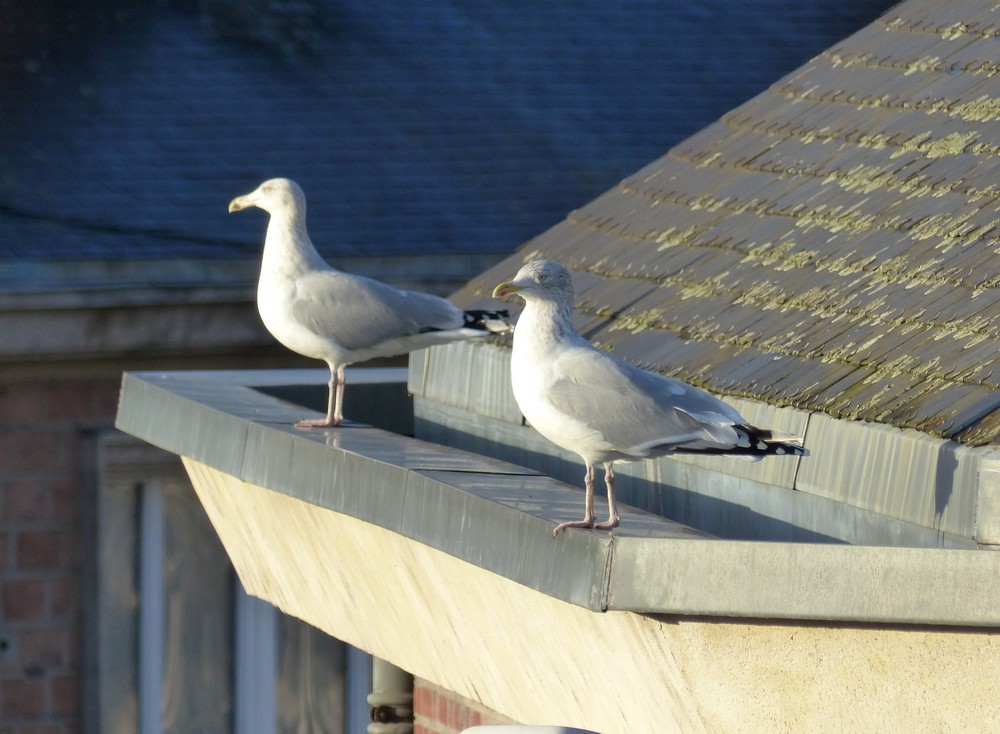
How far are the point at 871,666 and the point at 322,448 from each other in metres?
2.09

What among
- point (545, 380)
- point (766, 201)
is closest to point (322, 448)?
point (545, 380)

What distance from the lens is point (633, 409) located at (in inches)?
200

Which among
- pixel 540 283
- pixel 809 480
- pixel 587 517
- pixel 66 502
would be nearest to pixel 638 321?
pixel 809 480

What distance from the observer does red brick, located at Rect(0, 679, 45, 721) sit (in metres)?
11.2

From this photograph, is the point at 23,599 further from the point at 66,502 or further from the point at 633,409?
the point at 633,409

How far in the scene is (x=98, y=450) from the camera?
446 inches

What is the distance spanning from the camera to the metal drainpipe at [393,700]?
8.18 m

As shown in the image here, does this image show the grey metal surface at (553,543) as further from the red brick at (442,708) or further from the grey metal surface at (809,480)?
the red brick at (442,708)

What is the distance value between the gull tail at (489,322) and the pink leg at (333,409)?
0.49 meters

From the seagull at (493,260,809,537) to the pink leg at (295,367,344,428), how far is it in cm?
159

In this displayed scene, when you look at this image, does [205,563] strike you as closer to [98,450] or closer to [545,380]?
[98,450]

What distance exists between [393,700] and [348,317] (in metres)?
1.91

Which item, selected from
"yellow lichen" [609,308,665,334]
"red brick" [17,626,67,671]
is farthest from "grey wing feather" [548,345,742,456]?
"red brick" [17,626,67,671]

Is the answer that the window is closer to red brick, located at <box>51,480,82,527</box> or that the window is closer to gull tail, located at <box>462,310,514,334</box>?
red brick, located at <box>51,480,82,527</box>
